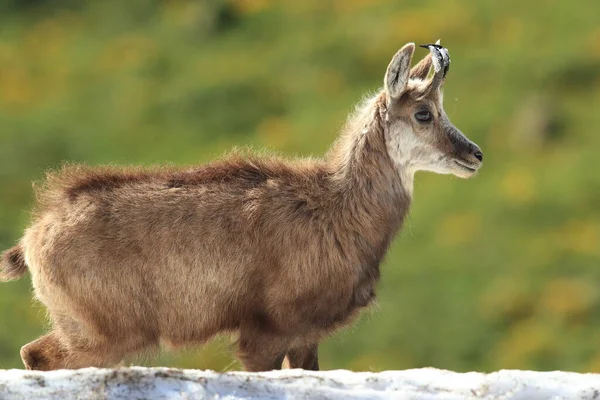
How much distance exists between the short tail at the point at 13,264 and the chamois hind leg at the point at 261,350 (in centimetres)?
232

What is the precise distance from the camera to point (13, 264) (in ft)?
46.0

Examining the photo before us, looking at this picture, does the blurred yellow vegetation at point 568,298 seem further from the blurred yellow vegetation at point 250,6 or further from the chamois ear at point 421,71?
the chamois ear at point 421,71

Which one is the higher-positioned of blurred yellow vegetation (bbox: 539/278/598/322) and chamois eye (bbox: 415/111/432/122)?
blurred yellow vegetation (bbox: 539/278/598/322)

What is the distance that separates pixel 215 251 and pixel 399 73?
103 inches

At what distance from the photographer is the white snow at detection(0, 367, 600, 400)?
1119 cm

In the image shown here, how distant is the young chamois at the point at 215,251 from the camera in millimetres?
13203

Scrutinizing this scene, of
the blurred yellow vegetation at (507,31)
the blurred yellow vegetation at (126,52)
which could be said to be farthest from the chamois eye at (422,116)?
the blurred yellow vegetation at (126,52)

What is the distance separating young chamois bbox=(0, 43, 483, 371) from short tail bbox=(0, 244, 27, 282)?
13 mm

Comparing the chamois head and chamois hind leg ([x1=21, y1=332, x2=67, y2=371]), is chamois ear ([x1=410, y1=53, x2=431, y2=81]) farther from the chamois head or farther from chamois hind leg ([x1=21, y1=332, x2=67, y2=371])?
chamois hind leg ([x1=21, y1=332, x2=67, y2=371])

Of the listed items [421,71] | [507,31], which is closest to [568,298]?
[507,31]

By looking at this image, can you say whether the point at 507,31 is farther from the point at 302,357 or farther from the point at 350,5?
the point at 302,357

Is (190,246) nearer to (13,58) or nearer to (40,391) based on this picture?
(40,391)

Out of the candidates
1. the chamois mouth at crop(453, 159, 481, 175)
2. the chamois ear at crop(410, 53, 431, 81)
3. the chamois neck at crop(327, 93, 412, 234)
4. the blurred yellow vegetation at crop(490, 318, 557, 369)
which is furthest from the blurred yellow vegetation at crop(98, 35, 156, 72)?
the chamois mouth at crop(453, 159, 481, 175)

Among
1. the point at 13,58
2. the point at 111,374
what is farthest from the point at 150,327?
the point at 13,58
